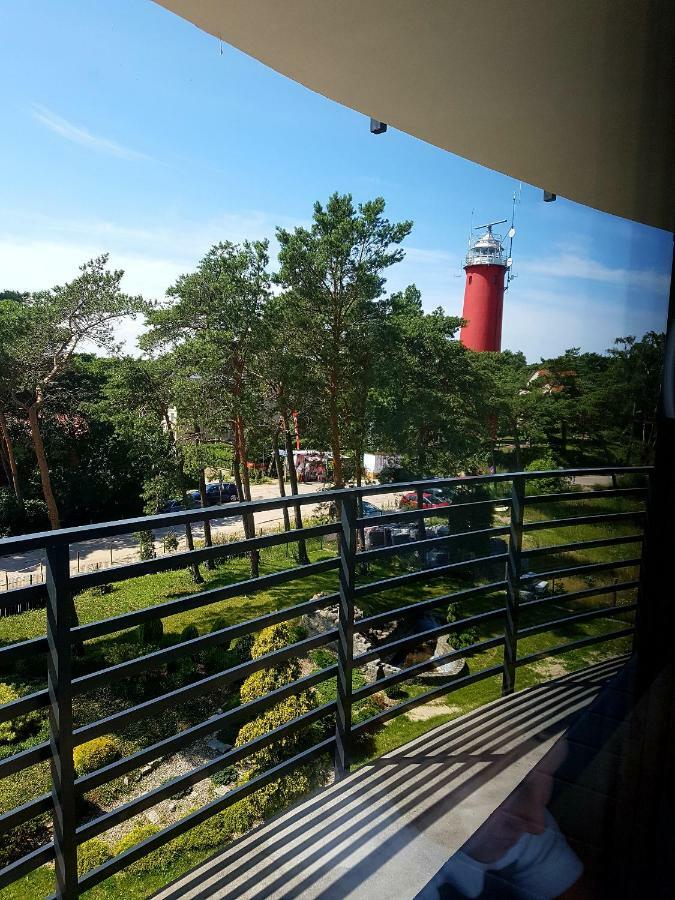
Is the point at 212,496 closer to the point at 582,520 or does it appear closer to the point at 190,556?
the point at 190,556

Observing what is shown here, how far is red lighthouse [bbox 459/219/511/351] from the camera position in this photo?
6.45 feet

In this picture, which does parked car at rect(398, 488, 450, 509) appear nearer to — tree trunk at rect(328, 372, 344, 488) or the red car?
the red car

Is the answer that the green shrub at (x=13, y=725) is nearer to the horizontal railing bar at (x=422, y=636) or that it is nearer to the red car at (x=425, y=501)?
the horizontal railing bar at (x=422, y=636)

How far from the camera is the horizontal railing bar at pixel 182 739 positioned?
0.95 m

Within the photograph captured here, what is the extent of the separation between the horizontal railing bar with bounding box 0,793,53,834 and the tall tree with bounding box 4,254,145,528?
72 cm

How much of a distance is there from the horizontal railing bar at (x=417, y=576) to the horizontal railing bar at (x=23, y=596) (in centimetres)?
72

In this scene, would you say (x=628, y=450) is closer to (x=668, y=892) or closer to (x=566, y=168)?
(x=668, y=892)

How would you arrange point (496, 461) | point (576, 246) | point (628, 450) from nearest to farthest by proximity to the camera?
point (628, 450), point (576, 246), point (496, 461)

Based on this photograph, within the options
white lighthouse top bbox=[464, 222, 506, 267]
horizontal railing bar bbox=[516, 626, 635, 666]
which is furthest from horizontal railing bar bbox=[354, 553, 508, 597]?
white lighthouse top bbox=[464, 222, 506, 267]

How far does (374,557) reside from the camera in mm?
1397

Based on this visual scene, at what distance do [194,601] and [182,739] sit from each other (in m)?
0.25

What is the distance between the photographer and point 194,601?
1059 mm

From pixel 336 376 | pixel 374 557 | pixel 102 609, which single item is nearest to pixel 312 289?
pixel 336 376

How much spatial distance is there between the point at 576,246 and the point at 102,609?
1.48 meters
